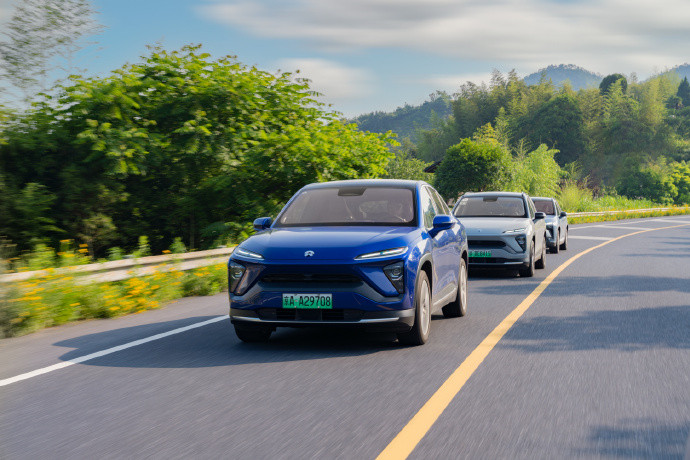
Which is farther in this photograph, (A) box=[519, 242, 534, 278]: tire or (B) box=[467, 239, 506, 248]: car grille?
(A) box=[519, 242, 534, 278]: tire

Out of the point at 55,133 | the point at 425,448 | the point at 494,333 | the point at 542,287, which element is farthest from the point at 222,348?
the point at 55,133

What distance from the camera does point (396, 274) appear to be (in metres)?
7.05

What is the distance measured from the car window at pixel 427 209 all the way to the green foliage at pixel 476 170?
34.8m

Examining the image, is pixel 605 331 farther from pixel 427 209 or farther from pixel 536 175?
pixel 536 175

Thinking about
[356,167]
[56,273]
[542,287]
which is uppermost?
[356,167]

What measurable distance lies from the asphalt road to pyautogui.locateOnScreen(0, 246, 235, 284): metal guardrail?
0.85 meters

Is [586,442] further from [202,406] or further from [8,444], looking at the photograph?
[8,444]

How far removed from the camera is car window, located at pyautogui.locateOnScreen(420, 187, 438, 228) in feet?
27.5

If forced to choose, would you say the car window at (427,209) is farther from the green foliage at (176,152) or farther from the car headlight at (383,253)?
the green foliage at (176,152)

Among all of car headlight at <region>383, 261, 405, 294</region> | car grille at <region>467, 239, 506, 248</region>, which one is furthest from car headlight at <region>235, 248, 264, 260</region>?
car grille at <region>467, 239, 506, 248</region>

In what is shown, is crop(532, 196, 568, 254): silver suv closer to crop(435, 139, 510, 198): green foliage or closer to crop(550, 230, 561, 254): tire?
crop(550, 230, 561, 254): tire

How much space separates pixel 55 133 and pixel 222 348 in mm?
10381

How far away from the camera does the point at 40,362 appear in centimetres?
675

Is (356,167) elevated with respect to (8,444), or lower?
elevated
